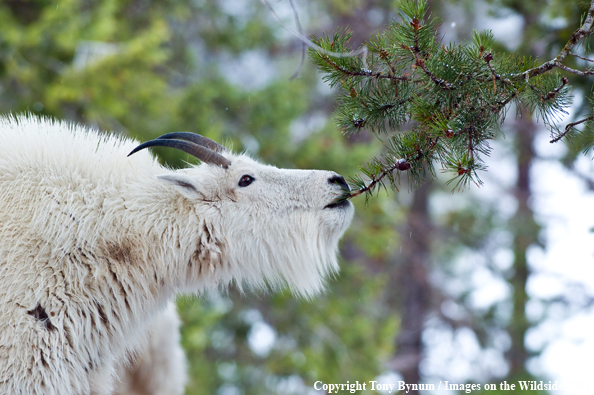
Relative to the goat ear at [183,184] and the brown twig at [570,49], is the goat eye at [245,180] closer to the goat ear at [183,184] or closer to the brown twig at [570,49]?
the goat ear at [183,184]

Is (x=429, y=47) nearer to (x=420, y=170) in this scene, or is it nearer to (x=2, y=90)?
(x=420, y=170)

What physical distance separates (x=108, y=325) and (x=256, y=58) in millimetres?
9976

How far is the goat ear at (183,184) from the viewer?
3197mm

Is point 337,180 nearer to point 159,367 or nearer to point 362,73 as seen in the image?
point 362,73

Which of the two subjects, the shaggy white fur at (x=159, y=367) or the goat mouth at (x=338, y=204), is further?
the shaggy white fur at (x=159, y=367)

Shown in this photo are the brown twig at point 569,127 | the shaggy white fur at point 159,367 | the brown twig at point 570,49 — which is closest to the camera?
the brown twig at point 570,49

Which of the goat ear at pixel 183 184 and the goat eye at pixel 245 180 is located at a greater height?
the goat eye at pixel 245 180

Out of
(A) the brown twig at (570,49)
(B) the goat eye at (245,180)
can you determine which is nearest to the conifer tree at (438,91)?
(A) the brown twig at (570,49)

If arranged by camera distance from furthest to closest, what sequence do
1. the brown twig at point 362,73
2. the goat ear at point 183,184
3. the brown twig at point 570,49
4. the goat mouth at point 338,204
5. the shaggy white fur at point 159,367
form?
the shaggy white fur at point 159,367 → the goat mouth at point 338,204 → the goat ear at point 183,184 → the brown twig at point 362,73 → the brown twig at point 570,49

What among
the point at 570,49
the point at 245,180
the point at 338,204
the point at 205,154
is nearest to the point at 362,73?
the point at 570,49

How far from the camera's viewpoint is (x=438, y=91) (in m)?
2.40

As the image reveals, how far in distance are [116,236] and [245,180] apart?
0.84m

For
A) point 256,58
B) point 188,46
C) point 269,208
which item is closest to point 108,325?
point 269,208

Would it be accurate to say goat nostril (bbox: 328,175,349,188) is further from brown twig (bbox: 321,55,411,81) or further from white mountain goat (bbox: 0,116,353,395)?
brown twig (bbox: 321,55,411,81)
